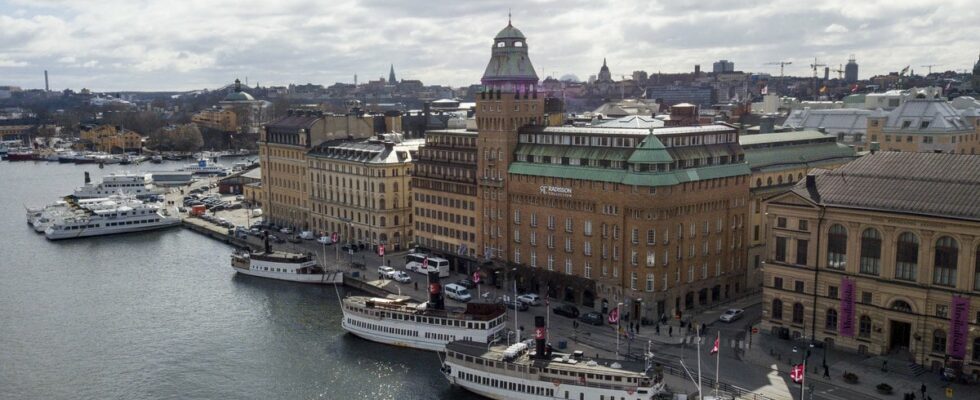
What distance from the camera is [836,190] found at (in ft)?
287

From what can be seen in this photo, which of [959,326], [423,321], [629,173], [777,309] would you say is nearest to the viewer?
[959,326]

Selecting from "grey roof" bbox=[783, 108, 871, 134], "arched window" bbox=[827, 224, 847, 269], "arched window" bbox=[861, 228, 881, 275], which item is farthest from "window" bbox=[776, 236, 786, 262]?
"grey roof" bbox=[783, 108, 871, 134]

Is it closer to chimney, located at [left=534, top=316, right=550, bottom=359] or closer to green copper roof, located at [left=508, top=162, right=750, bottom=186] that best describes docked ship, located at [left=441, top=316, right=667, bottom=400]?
chimney, located at [left=534, top=316, right=550, bottom=359]

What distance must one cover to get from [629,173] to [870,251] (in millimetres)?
26168

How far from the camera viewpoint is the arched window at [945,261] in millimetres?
78250

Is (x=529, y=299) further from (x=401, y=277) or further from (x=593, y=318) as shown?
(x=401, y=277)

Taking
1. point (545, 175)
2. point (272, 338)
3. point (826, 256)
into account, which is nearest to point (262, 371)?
point (272, 338)

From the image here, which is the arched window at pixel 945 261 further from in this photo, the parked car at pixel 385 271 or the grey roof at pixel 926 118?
the grey roof at pixel 926 118

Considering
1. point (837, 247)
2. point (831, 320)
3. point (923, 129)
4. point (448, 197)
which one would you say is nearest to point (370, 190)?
point (448, 197)

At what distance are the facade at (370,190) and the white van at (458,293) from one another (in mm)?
29890

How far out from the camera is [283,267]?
131875mm

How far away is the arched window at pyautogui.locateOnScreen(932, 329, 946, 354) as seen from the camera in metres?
80.0

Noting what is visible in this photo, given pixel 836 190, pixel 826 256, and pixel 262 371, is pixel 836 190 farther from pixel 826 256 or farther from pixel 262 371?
pixel 262 371

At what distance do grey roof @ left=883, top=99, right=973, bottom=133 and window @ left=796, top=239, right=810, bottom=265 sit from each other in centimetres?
7301
